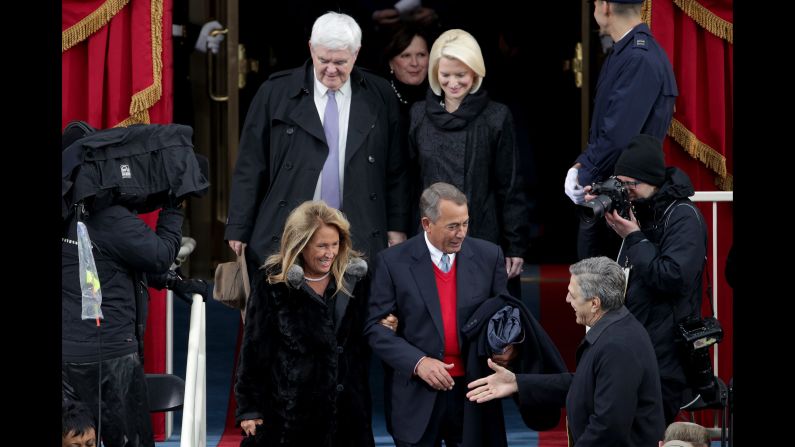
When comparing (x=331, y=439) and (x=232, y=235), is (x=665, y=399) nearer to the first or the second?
→ (x=331, y=439)

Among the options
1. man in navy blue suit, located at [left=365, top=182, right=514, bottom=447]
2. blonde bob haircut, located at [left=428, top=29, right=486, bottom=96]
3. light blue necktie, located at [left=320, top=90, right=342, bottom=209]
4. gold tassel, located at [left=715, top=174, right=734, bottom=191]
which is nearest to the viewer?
man in navy blue suit, located at [left=365, top=182, right=514, bottom=447]

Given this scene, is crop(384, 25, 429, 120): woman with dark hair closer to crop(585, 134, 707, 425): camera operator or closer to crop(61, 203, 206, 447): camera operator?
crop(585, 134, 707, 425): camera operator

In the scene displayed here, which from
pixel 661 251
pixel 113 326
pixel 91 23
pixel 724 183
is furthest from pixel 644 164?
pixel 91 23

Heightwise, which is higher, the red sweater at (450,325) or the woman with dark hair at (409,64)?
Result: the woman with dark hair at (409,64)

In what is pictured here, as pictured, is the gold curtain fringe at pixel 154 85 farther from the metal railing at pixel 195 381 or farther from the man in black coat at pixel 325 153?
the metal railing at pixel 195 381

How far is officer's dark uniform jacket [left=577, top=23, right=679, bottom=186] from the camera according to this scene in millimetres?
6738

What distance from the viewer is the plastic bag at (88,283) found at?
559 cm

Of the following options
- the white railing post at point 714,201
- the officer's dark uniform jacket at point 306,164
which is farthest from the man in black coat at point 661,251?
the officer's dark uniform jacket at point 306,164

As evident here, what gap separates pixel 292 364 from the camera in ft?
20.1

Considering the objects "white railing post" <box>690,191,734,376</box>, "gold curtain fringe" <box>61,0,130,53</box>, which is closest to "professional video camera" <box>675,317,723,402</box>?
"white railing post" <box>690,191,734,376</box>

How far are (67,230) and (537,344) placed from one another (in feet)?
6.16

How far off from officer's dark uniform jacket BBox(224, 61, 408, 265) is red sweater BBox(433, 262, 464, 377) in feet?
2.50

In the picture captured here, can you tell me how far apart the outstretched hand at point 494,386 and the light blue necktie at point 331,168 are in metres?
1.35

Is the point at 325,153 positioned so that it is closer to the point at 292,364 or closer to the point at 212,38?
the point at 292,364
